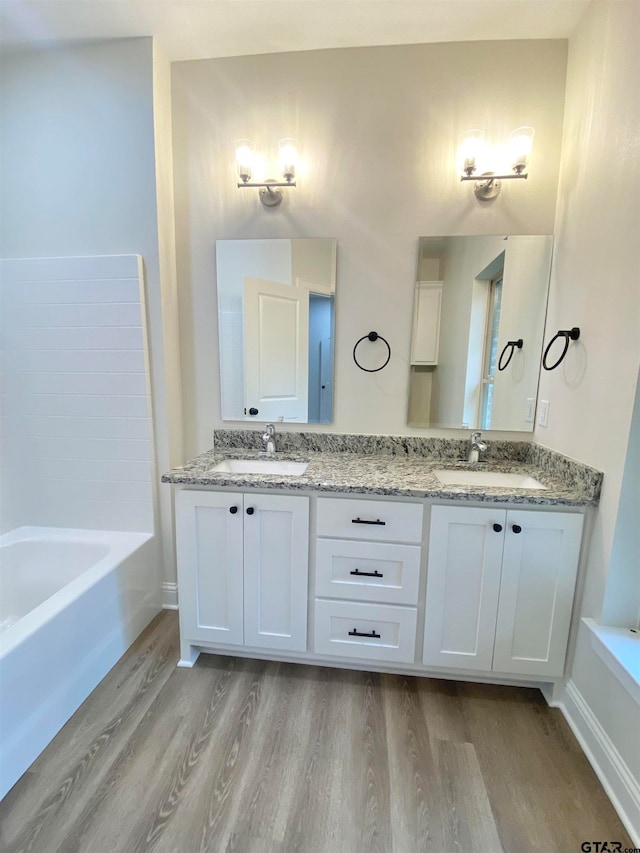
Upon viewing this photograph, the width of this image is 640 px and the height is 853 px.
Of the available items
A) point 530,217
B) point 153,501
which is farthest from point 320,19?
point 153,501

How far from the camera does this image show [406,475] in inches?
62.2

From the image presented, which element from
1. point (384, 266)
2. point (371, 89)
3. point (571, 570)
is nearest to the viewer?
point (571, 570)

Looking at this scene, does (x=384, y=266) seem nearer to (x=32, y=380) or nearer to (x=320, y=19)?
(x=320, y=19)

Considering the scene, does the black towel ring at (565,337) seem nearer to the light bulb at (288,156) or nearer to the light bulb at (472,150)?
the light bulb at (472,150)

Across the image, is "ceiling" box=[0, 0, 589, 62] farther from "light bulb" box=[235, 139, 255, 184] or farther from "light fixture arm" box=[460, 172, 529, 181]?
"light fixture arm" box=[460, 172, 529, 181]

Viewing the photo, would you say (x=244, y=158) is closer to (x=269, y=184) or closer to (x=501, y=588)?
(x=269, y=184)

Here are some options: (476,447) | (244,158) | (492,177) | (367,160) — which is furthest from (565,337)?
(244,158)

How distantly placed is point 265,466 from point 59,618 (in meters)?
0.97

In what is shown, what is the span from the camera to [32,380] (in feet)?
6.20

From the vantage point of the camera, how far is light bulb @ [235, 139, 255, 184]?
68.6 inches

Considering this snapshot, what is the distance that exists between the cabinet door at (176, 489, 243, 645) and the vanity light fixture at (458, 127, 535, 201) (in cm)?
175

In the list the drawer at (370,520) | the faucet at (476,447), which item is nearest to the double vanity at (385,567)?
the drawer at (370,520)

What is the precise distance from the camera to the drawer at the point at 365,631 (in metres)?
1.49

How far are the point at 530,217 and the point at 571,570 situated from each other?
5.09ft
